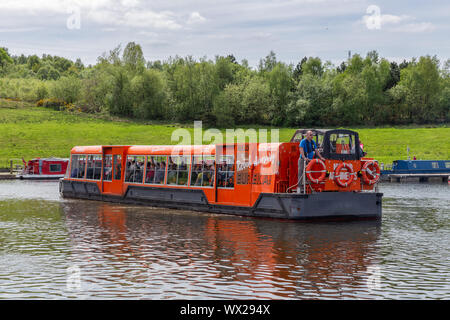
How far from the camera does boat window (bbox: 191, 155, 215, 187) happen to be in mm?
29469

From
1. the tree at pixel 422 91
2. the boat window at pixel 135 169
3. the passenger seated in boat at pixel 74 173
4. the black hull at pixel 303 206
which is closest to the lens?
the black hull at pixel 303 206

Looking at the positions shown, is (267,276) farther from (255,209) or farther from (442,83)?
(442,83)

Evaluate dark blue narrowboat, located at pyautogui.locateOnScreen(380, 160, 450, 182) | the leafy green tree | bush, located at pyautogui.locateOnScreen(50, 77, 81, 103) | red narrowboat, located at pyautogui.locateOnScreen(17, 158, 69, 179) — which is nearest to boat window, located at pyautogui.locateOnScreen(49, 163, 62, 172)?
red narrowboat, located at pyautogui.locateOnScreen(17, 158, 69, 179)

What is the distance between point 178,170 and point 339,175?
9427 millimetres

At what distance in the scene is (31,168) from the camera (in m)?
67.8

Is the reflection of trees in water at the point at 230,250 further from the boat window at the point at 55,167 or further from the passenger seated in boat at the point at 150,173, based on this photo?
the boat window at the point at 55,167

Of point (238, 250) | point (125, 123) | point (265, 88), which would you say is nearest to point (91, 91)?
point (125, 123)

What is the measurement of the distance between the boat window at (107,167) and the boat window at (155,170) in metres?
3.78

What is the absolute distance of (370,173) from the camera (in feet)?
87.4

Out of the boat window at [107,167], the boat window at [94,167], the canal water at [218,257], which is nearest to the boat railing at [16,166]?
the boat window at [94,167]

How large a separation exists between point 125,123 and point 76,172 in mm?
72500

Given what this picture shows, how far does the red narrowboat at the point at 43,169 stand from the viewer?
66562mm

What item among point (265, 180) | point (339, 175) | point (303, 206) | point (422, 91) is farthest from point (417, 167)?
point (422, 91)

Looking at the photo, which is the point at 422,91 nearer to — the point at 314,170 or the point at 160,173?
the point at 160,173
